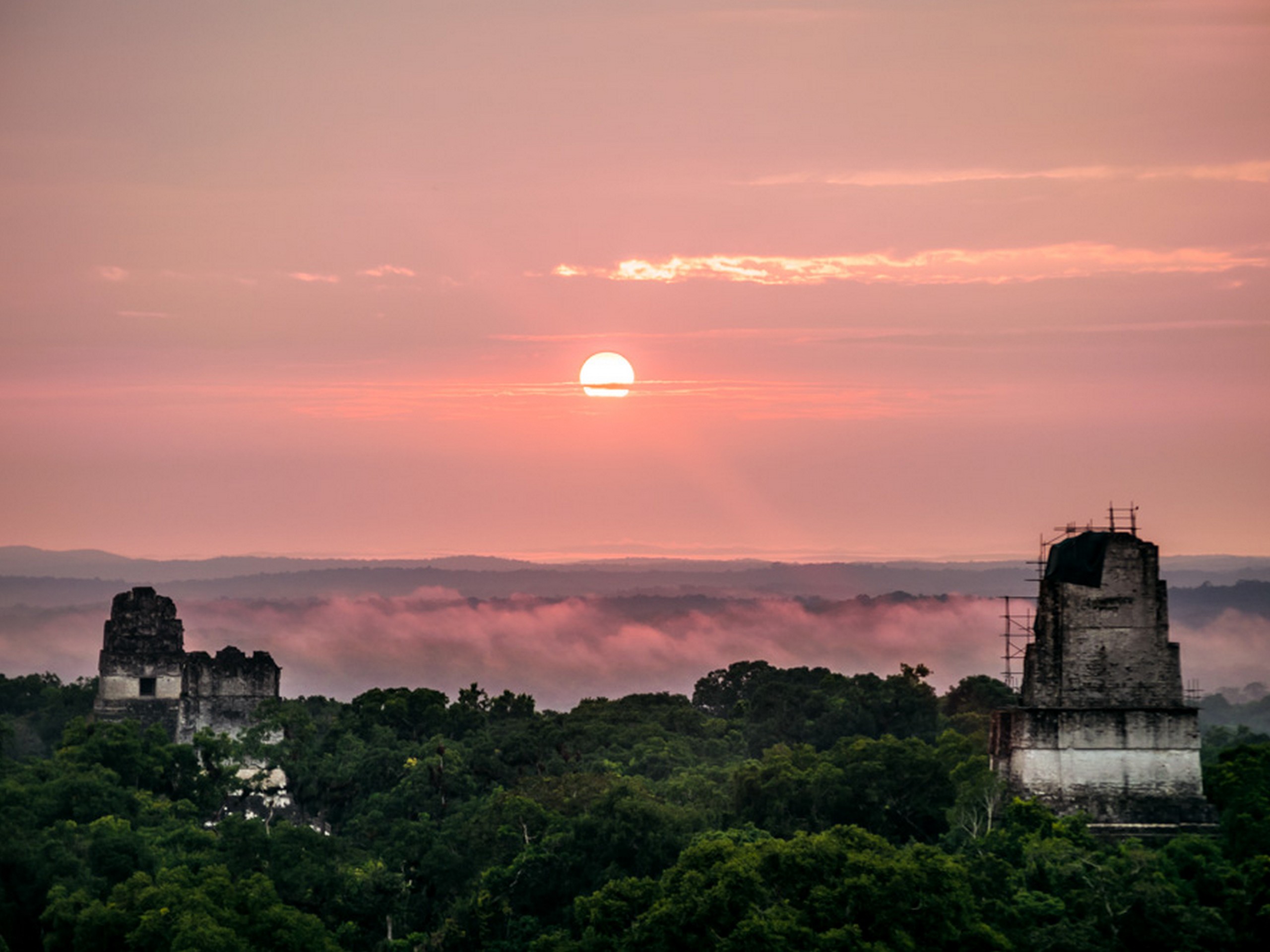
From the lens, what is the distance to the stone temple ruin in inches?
3031

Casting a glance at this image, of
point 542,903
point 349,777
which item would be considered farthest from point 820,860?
point 349,777

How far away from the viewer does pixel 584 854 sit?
5138 cm

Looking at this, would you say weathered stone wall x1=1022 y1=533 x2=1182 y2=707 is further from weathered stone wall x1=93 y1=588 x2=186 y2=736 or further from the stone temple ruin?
weathered stone wall x1=93 y1=588 x2=186 y2=736

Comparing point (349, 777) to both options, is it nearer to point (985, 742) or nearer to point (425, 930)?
point (425, 930)

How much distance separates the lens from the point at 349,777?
2798 inches

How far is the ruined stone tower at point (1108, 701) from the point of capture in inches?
1946

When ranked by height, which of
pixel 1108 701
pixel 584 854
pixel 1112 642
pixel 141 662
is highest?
pixel 141 662

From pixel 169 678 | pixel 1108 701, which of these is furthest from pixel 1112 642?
pixel 169 678

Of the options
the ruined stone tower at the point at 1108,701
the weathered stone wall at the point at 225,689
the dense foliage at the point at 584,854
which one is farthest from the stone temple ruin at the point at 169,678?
the ruined stone tower at the point at 1108,701

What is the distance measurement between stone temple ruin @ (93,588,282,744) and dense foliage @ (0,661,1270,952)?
2.35 metres

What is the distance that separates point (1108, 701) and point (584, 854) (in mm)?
13935

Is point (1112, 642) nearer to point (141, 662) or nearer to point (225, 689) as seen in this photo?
point (225, 689)

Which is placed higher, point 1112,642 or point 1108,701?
point 1112,642

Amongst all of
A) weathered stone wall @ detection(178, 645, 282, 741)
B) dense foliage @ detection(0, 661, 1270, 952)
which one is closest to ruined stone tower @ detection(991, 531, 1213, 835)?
dense foliage @ detection(0, 661, 1270, 952)
